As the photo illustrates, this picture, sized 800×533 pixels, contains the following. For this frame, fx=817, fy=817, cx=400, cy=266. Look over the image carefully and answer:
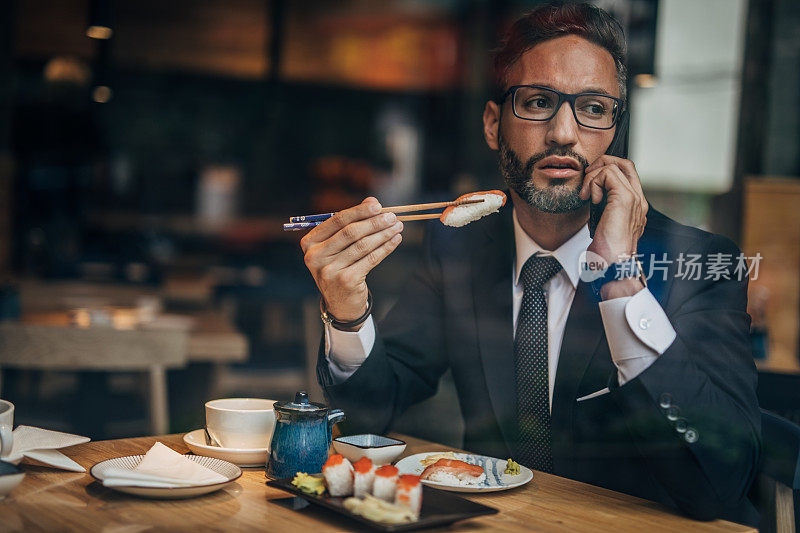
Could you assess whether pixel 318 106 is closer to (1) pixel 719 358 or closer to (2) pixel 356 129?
(2) pixel 356 129

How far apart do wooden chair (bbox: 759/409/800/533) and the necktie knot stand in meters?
0.44

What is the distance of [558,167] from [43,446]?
37.5 inches

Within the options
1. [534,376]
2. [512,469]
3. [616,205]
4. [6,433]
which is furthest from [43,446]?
[616,205]

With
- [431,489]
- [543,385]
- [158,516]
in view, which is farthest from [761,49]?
[158,516]

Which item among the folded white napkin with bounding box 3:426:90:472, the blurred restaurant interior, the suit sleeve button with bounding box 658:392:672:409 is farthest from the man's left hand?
the folded white napkin with bounding box 3:426:90:472

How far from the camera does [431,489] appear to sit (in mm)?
1103

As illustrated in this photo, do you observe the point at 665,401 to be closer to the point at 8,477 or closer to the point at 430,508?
the point at 430,508

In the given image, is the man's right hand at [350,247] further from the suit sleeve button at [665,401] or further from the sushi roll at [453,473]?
the suit sleeve button at [665,401]

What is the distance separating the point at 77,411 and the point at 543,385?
1.70 metres

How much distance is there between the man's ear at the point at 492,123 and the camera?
1.64 m

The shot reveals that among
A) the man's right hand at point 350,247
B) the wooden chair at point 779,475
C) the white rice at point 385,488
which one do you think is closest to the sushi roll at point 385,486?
the white rice at point 385,488

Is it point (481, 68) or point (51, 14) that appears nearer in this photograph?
point (51, 14)

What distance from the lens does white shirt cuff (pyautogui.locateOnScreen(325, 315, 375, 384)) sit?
1.45 m

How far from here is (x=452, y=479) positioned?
1.19m
